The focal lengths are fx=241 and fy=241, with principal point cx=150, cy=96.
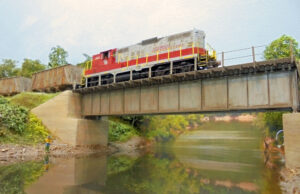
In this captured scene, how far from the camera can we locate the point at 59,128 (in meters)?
26.4

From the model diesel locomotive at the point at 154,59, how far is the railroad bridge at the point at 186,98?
1246 millimetres

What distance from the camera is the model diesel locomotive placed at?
63.8 feet

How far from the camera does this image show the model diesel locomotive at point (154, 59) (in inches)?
765

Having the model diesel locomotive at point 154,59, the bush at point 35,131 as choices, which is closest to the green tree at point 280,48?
the model diesel locomotive at point 154,59

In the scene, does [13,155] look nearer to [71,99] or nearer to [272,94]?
[71,99]

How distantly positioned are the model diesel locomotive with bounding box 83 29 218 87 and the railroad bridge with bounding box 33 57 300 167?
4.09 feet

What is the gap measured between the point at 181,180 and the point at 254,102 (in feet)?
22.4

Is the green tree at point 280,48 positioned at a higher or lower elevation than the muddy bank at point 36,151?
higher

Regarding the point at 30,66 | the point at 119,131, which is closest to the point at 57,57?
the point at 30,66

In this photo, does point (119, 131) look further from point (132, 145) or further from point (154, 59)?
point (154, 59)

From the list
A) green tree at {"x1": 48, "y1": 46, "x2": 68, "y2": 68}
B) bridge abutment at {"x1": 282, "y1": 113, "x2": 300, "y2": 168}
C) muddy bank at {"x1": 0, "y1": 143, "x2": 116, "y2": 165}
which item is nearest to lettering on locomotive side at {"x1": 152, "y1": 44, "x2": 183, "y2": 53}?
bridge abutment at {"x1": 282, "y1": 113, "x2": 300, "y2": 168}

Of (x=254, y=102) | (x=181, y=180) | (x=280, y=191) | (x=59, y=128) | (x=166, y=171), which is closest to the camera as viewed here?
(x=280, y=191)

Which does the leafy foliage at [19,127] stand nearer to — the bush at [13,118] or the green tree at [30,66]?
the bush at [13,118]

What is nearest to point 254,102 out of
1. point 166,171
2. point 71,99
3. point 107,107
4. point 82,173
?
point 166,171
